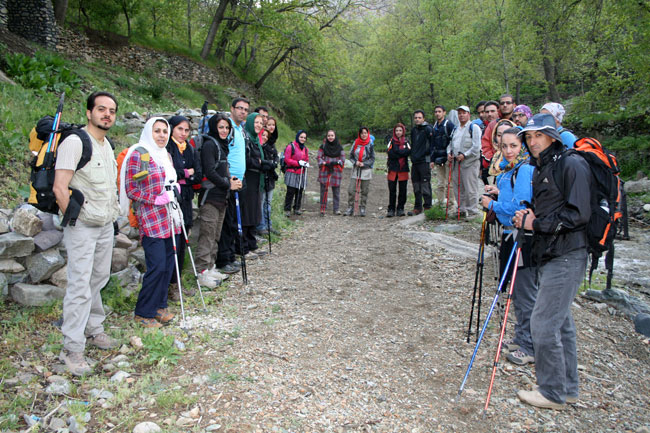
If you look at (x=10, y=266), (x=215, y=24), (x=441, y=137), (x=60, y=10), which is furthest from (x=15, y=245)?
(x=215, y=24)

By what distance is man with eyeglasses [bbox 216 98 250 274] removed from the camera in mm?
6109

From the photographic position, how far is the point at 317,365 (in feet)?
12.9

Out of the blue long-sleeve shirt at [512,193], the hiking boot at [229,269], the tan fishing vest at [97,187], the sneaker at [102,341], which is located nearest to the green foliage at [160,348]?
the sneaker at [102,341]

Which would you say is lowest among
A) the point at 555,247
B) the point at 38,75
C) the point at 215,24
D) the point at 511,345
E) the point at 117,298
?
the point at 511,345

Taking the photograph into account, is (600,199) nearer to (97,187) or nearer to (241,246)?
(97,187)

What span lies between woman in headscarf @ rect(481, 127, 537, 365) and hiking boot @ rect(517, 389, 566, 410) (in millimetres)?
630

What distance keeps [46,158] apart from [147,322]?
1.85m

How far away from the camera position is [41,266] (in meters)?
4.43

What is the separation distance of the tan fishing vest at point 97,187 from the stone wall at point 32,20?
14.9 metres

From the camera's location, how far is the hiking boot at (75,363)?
351 centimetres

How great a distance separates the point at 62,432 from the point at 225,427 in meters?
1.06

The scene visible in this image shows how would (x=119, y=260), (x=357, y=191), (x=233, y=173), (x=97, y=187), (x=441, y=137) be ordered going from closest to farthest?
(x=97, y=187), (x=119, y=260), (x=233, y=173), (x=441, y=137), (x=357, y=191)

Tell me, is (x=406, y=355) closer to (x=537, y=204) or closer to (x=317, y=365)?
(x=317, y=365)

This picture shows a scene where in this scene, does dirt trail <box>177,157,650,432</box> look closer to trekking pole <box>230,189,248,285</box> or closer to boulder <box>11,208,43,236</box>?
trekking pole <box>230,189,248,285</box>
